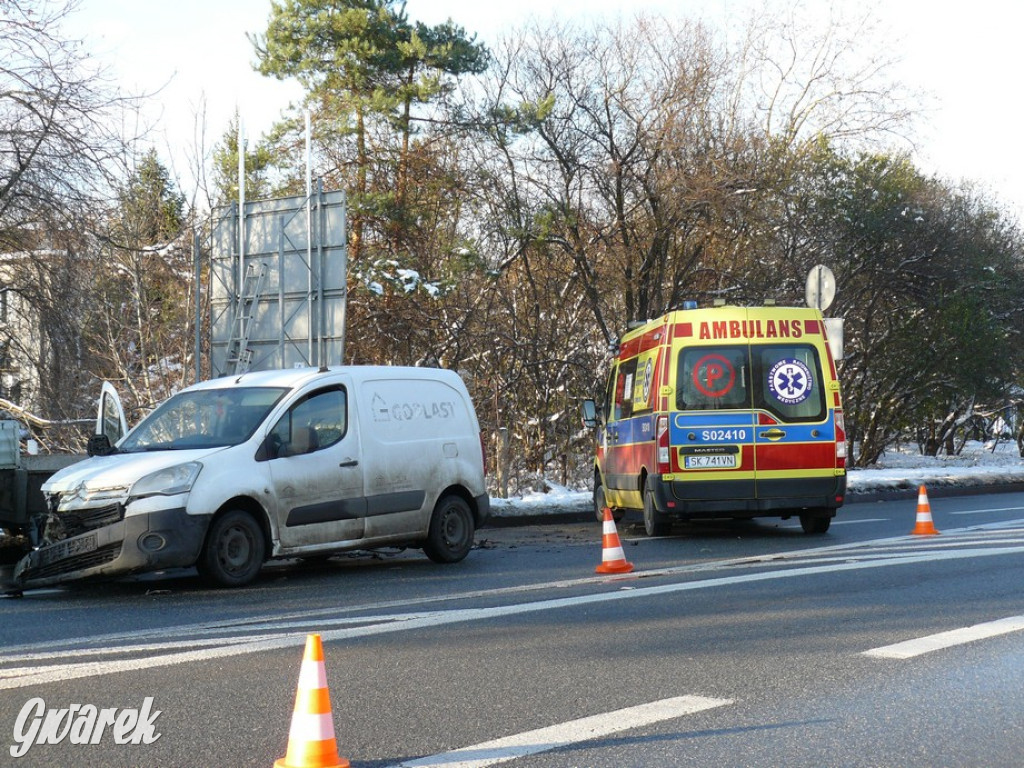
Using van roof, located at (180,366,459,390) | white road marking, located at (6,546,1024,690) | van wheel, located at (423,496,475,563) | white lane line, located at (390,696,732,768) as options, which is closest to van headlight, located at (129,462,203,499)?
van roof, located at (180,366,459,390)

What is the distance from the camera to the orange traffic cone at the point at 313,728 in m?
4.23

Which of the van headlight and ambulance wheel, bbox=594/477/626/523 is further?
ambulance wheel, bbox=594/477/626/523

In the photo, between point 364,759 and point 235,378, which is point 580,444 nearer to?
point 235,378

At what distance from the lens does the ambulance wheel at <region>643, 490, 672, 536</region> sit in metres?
13.7

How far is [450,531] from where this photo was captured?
38.5ft

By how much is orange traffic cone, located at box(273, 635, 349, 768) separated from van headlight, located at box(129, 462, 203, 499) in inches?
215

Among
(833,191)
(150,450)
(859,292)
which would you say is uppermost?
(833,191)

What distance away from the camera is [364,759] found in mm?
4672

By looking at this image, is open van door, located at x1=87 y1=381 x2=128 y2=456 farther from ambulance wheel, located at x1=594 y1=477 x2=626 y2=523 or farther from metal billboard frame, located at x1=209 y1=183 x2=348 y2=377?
ambulance wheel, located at x1=594 y1=477 x2=626 y2=523

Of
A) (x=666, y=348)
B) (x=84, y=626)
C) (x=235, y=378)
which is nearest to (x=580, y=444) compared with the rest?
(x=666, y=348)

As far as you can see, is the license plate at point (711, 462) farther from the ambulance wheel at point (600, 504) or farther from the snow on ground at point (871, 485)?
the snow on ground at point (871, 485)

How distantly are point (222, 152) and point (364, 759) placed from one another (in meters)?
27.7

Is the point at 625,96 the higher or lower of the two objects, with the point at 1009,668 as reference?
higher

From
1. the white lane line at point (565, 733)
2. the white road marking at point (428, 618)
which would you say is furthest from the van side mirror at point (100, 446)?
the white lane line at point (565, 733)
